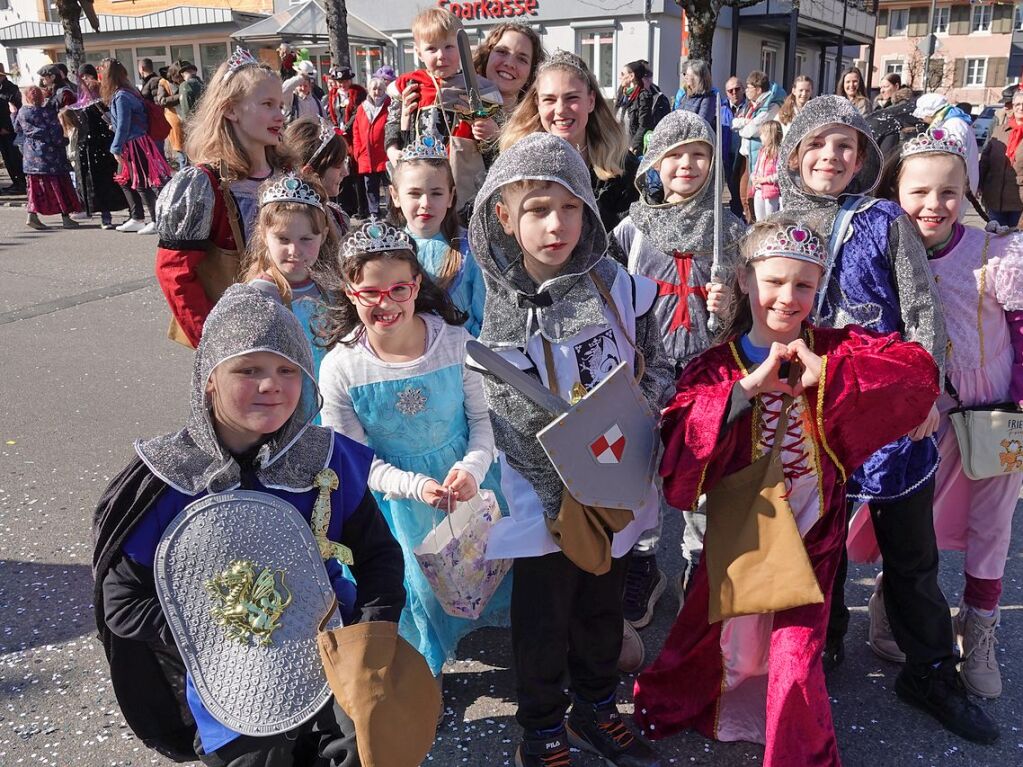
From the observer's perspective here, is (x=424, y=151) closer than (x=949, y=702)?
No

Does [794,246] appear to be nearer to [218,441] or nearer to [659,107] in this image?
[218,441]

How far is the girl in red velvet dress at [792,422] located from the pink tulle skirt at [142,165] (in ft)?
33.4

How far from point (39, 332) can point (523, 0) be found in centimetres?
2244

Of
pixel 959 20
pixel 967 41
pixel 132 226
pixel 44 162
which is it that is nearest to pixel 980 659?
pixel 132 226

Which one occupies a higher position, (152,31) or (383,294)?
(152,31)

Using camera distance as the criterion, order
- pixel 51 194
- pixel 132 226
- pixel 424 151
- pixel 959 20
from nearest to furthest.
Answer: pixel 424 151 → pixel 132 226 → pixel 51 194 → pixel 959 20

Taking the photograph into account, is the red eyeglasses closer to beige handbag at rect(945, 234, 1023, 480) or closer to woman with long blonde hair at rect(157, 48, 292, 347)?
woman with long blonde hair at rect(157, 48, 292, 347)

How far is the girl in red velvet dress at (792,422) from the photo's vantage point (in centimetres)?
215

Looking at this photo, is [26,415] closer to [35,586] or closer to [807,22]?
[35,586]

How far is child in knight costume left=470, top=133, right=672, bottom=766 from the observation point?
2.28 meters

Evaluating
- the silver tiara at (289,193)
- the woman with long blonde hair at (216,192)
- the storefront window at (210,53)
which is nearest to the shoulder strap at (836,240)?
the silver tiara at (289,193)

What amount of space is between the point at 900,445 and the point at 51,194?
12322 mm

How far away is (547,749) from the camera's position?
239cm

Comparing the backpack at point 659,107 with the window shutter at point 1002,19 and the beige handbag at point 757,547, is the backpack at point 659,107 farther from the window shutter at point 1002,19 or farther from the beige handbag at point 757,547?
the window shutter at point 1002,19
